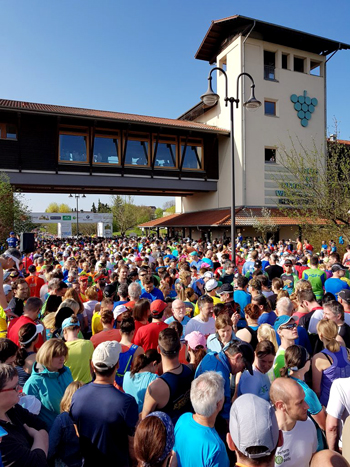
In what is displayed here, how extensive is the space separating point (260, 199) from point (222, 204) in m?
3.29

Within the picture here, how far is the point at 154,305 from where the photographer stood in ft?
15.2

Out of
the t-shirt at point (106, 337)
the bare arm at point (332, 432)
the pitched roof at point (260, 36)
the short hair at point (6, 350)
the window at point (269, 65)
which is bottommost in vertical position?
the bare arm at point (332, 432)

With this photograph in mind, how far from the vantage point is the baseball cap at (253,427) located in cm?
168

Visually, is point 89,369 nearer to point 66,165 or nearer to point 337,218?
point 337,218

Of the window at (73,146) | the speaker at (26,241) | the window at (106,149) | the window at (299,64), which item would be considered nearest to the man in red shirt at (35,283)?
the speaker at (26,241)

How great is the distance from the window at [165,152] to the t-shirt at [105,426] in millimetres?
23828

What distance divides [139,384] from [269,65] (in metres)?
29.5

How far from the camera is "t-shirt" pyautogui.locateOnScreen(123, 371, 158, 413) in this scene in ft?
9.85

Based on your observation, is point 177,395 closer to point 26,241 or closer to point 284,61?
point 26,241

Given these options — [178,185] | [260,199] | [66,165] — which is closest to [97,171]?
[66,165]

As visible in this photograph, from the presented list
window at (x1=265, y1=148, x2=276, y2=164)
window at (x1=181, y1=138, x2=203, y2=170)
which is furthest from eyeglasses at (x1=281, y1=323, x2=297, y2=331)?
window at (x1=265, y1=148, x2=276, y2=164)

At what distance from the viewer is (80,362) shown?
138 inches

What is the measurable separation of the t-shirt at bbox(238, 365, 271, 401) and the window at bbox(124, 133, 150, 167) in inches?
897

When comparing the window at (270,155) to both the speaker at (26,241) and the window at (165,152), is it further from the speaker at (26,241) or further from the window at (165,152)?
the speaker at (26,241)
